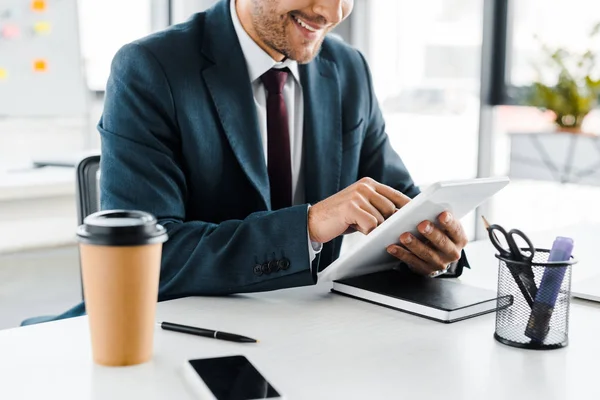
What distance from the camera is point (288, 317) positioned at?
3.38ft

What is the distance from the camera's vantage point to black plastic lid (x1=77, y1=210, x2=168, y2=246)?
0.76 m

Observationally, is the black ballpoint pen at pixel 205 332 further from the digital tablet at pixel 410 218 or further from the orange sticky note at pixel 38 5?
the orange sticky note at pixel 38 5

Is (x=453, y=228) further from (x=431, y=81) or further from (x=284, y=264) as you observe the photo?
(x=431, y=81)

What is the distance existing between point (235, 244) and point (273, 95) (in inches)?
16.9

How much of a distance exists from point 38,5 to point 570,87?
114 inches

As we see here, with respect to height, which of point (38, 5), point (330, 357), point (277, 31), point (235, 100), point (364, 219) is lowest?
point (330, 357)

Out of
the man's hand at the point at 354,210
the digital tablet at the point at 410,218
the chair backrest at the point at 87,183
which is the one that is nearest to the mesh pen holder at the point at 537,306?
the digital tablet at the point at 410,218

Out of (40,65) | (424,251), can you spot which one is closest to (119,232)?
(424,251)

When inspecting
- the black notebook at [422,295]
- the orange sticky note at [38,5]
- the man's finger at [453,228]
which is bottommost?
the black notebook at [422,295]

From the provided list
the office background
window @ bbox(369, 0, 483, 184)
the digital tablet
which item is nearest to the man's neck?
the digital tablet

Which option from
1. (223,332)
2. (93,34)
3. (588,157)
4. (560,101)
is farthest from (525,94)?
(223,332)

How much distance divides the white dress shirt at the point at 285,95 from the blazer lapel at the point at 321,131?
0.06 feet

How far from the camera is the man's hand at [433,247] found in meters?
1.15

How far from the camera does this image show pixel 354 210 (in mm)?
1099
